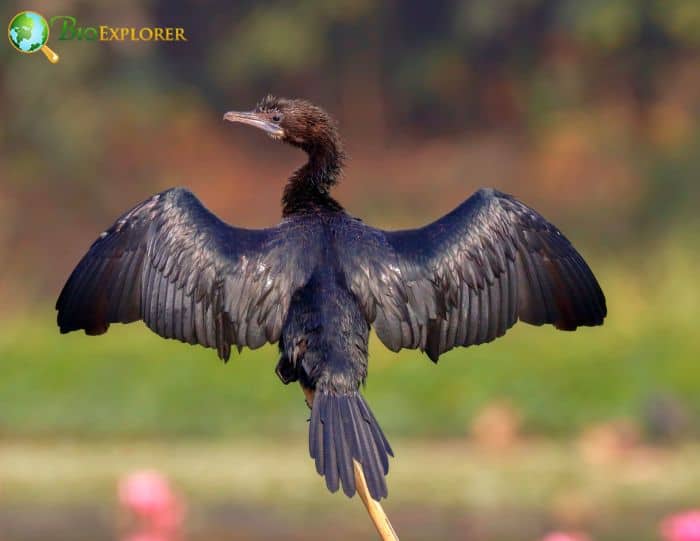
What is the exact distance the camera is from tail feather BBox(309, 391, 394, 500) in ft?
13.0

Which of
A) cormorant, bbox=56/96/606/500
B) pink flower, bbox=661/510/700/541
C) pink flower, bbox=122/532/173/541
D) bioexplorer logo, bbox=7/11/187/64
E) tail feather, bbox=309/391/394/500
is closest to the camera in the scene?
Result: tail feather, bbox=309/391/394/500

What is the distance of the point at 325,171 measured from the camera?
4547 millimetres

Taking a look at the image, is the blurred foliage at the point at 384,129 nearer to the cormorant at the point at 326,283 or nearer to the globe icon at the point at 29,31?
the globe icon at the point at 29,31

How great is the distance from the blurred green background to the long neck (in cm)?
307

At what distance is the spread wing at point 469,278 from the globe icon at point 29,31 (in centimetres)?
507

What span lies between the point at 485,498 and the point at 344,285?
3694 mm

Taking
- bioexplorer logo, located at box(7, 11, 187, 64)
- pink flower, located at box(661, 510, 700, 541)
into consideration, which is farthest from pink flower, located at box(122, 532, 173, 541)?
bioexplorer logo, located at box(7, 11, 187, 64)

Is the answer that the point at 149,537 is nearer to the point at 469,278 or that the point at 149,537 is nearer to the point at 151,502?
the point at 151,502

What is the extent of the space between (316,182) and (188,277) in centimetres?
42

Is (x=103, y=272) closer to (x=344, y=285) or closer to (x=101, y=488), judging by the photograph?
(x=344, y=285)

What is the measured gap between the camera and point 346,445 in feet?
13.1

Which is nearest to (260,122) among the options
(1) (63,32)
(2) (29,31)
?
(2) (29,31)

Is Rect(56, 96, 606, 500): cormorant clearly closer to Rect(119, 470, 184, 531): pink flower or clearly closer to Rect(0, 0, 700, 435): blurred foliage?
Rect(119, 470, 184, 531): pink flower

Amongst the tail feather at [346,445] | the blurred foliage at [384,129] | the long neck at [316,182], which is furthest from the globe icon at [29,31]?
the tail feather at [346,445]
